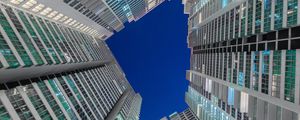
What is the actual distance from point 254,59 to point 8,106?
207 ft

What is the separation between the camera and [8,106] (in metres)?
63.7

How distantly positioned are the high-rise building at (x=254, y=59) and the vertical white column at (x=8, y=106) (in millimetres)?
53253

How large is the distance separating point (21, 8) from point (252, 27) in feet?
217

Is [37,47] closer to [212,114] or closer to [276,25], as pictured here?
[276,25]

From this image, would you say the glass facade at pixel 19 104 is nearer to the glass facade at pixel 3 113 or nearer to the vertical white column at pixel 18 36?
the glass facade at pixel 3 113

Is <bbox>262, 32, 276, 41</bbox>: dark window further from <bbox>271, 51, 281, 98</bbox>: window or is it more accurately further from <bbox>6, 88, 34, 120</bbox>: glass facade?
<bbox>6, 88, 34, 120</bbox>: glass facade

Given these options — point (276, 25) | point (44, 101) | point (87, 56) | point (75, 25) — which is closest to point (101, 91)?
point (87, 56)

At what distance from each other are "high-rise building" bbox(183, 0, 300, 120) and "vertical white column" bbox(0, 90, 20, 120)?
175 ft

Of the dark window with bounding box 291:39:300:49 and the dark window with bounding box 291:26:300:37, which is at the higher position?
the dark window with bounding box 291:26:300:37

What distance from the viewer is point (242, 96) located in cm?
10500

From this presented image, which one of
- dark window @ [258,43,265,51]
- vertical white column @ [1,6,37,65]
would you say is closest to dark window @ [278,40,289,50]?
dark window @ [258,43,265,51]

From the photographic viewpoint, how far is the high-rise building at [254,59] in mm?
74000

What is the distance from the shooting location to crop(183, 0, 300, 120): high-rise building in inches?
2913

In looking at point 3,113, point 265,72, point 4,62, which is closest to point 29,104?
point 4,62
